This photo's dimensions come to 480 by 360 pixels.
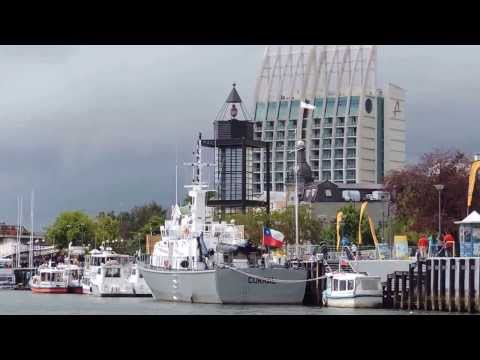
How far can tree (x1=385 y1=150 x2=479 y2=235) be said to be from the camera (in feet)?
189

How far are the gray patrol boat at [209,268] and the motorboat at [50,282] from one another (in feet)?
67.0

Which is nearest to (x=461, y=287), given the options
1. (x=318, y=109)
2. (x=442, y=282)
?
(x=442, y=282)

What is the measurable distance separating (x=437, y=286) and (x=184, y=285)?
580 inches

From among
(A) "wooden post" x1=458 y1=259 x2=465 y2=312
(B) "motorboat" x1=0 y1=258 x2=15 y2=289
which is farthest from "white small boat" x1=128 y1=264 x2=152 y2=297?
(A) "wooden post" x1=458 y1=259 x2=465 y2=312

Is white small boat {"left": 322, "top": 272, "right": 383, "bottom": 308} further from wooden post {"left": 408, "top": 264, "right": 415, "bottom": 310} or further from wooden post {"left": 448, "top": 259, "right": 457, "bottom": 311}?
wooden post {"left": 448, "top": 259, "right": 457, "bottom": 311}

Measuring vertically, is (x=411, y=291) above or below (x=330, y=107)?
below

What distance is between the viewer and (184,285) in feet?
168

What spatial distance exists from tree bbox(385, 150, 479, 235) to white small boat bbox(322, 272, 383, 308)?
12.2m

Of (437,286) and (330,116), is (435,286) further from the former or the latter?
(330,116)

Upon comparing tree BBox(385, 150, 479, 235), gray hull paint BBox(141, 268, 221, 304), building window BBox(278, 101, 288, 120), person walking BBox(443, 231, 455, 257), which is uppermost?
building window BBox(278, 101, 288, 120)

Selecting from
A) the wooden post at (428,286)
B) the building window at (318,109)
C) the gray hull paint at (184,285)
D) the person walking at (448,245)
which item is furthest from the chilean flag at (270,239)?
the building window at (318,109)

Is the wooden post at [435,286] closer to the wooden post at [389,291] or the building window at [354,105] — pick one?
the wooden post at [389,291]

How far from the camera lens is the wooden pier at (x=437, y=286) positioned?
37.0 m

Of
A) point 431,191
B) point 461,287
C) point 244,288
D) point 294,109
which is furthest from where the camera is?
point 294,109
